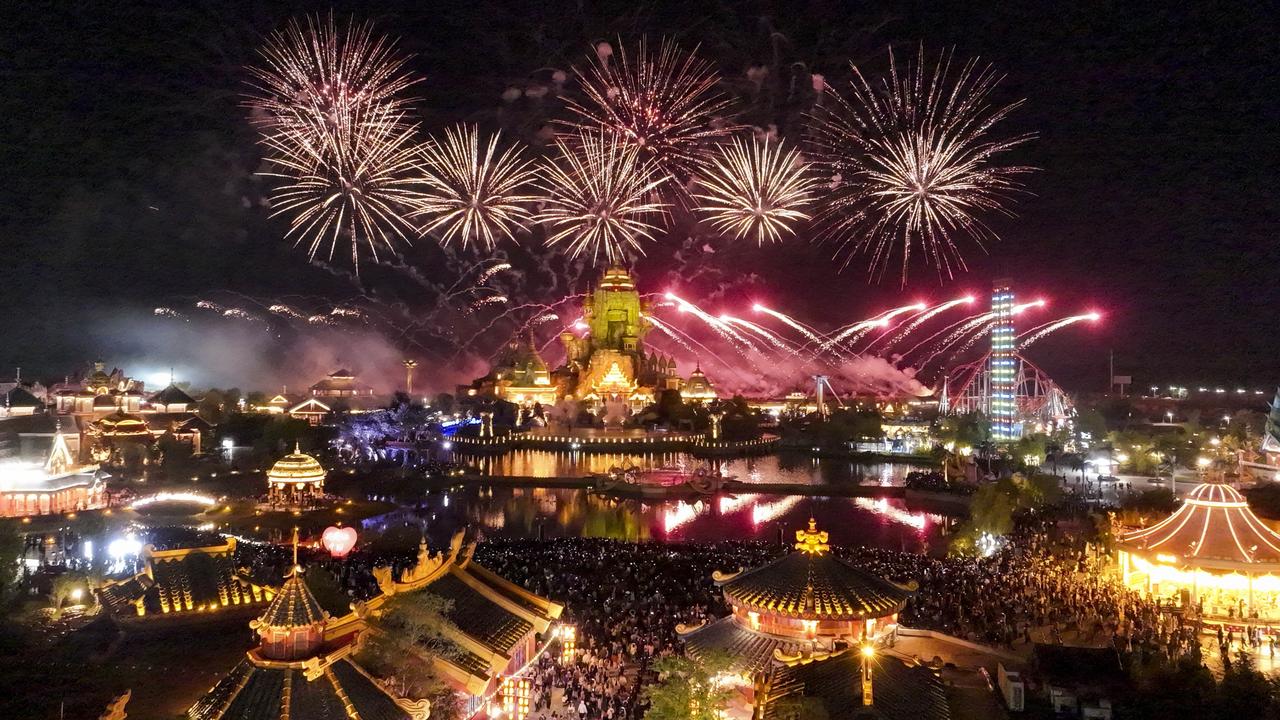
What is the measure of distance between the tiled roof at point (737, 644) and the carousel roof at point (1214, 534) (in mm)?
13157

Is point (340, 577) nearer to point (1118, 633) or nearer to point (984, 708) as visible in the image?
point (984, 708)

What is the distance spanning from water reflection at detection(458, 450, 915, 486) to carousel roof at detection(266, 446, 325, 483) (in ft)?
62.9

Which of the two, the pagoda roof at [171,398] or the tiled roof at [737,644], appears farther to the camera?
the pagoda roof at [171,398]

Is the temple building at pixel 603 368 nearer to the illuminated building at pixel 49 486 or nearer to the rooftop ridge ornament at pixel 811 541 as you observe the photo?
the illuminated building at pixel 49 486

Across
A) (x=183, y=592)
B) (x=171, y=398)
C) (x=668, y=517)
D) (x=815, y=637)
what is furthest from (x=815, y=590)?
(x=171, y=398)

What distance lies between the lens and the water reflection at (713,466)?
54666 millimetres

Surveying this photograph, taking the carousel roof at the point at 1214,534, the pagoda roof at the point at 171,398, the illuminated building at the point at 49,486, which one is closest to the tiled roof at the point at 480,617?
the carousel roof at the point at 1214,534

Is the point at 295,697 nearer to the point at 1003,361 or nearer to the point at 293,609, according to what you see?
the point at 293,609

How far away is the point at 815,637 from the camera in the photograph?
12.0 m

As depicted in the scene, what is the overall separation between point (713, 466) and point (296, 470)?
33.7m

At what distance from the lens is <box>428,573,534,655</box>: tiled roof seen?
484 inches

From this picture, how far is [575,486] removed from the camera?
52.1m

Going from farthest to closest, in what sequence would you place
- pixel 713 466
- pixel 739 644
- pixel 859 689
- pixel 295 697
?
pixel 713 466 → pixel 739 644 → pixel 859 689 → pixel 295 697

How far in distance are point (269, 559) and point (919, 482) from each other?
32922mm
